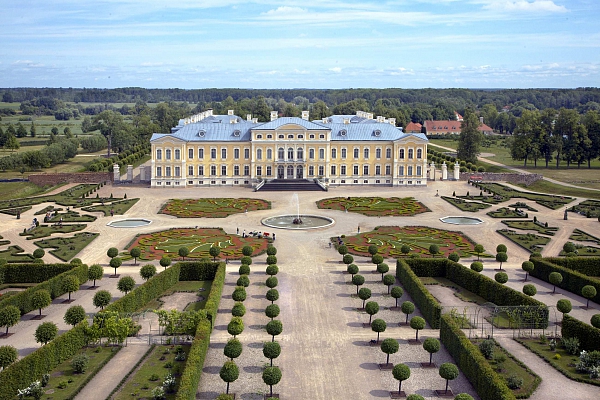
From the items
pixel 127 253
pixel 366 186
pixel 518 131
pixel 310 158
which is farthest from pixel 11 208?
pixel 518 131

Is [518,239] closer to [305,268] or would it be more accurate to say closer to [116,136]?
[305,268]

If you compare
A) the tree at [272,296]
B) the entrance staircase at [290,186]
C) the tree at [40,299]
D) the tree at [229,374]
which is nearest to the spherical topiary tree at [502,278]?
the tree at [272,296]

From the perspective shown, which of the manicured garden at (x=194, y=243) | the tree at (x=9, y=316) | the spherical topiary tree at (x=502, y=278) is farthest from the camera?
the manicured garden at (x=194, y=243)

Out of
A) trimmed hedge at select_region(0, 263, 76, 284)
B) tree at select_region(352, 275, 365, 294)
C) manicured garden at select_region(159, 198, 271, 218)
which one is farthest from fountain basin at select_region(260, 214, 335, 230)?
trimmed hedge at select_region(0, 263, 76, 284)

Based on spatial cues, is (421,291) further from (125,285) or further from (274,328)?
(125,285)

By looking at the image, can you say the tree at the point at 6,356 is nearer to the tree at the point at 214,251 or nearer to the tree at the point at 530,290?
the tree at the point at 214,251

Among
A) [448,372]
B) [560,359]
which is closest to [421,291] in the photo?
[560,359]
